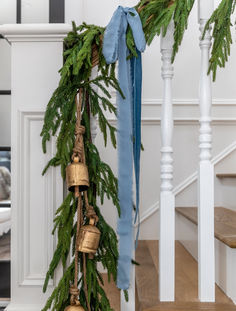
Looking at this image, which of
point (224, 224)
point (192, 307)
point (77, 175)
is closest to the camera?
point (77, 175)

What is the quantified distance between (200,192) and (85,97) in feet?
1.43

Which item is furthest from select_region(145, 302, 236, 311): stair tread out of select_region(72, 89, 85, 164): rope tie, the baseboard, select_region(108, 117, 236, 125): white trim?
select_region(108, 117, 236, 125): white trim

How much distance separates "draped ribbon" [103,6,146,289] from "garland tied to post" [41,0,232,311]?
0.8 inches

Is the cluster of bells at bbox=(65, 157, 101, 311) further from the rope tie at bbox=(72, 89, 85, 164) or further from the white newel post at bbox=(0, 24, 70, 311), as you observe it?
the white newel post at bbox=(0, 24, 70, 311)

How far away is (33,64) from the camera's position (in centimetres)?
103

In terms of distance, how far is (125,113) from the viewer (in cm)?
93

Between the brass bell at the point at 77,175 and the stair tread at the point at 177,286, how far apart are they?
43 centimetres

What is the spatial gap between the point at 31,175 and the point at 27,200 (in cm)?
8

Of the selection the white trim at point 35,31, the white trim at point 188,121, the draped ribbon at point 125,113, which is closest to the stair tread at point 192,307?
the draped ribbon at point 125,113

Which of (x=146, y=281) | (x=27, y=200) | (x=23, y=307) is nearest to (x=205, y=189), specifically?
(x=146, y=281)

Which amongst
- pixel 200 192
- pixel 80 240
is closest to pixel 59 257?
pixel 80 240

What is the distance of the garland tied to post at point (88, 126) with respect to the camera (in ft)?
2.93

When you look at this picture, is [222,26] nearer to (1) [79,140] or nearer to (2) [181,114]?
(1) [79,140]

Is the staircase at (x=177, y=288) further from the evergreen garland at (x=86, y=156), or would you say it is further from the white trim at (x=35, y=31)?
the white trim at (x=35, y=31)
